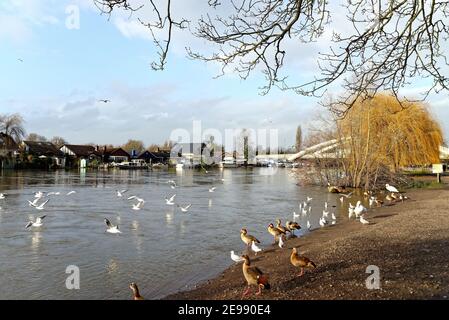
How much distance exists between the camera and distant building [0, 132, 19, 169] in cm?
8125

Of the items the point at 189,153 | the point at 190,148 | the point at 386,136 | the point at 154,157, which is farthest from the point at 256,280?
the point at 154,157

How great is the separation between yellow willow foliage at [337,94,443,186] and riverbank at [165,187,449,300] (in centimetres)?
2869

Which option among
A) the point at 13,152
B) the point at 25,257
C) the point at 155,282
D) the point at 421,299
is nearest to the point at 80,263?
the point at 25,257

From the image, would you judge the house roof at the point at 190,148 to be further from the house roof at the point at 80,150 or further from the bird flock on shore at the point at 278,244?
the bird flock on shore at the point at 278,244

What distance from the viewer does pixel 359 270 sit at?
939 centimetres

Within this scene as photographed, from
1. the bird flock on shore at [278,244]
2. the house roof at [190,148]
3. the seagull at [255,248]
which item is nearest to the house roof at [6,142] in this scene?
the house roof at [190,148]

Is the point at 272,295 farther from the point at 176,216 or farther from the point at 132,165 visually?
the point at 132,165

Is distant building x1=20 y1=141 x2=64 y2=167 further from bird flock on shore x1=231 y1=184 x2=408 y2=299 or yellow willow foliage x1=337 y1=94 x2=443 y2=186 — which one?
bird flock on shore x1=231 y1=184 x2=408 y2=299

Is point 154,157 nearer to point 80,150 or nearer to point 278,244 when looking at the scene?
point 80,150

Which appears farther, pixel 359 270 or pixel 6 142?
pixel 6 142

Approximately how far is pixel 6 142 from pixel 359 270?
9002 cm

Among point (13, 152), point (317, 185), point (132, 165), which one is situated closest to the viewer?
point (317, 185)

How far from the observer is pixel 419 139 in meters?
50.4

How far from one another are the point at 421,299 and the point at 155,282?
20.9ft
